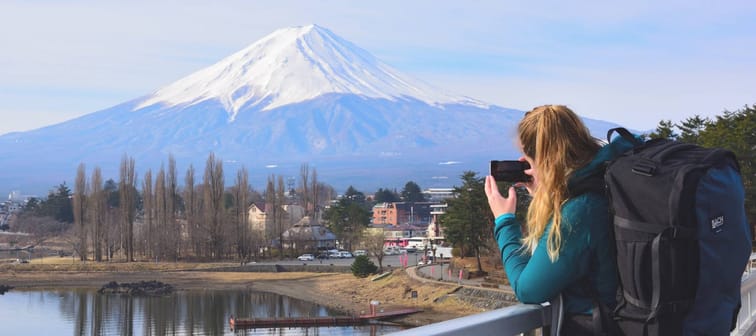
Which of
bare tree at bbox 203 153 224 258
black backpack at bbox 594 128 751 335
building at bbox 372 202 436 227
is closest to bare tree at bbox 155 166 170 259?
bare tree at bbox 203 153 224 258

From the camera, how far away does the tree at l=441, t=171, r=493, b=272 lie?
35.9 m

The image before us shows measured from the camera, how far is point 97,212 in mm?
59938

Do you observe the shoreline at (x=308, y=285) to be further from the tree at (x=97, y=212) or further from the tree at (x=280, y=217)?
the tree at (x=280, y=217)

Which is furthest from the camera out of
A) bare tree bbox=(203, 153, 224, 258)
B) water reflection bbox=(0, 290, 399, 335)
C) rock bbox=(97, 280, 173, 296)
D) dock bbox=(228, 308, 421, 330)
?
bare tree bbox=(203, 153, 224, 258)

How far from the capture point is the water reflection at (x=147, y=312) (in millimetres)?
30562

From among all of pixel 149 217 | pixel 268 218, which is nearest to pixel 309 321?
pixel 268 218

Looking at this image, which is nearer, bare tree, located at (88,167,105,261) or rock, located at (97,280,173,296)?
rock, located at (97,280,173,296)

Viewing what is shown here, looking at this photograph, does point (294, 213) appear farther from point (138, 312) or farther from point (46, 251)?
point (138, 312)

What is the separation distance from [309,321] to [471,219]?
8.23m

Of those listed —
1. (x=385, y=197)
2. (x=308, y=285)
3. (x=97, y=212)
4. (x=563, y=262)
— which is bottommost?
(x=308, y=285)

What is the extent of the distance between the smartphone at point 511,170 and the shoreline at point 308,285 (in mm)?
27345

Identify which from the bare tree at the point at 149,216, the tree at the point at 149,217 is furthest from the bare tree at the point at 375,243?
the bare tree at the point at 149,216

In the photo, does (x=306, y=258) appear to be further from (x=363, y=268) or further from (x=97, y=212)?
(x=97, y=212)

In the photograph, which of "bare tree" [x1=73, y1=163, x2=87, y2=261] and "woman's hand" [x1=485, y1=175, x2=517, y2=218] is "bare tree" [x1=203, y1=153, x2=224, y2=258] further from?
"woman's hand" [x1=485, y1=175, x2=517, y2=218]
